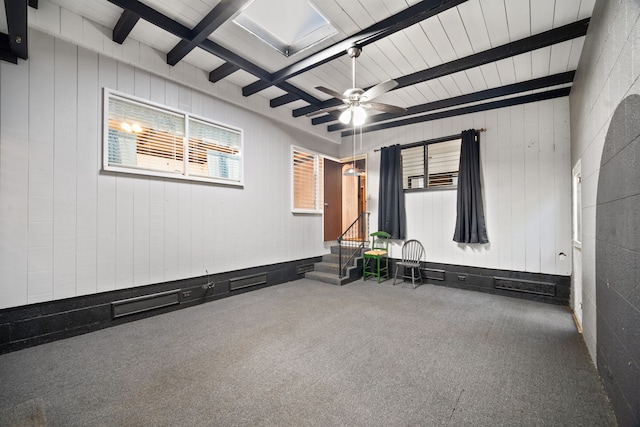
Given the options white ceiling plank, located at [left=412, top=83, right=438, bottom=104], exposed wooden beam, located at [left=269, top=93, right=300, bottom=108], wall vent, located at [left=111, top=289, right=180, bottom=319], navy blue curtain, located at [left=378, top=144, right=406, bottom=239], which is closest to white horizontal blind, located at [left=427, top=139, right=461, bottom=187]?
navy blue curtain, located at [left=378, top=144, right=406, bottom=239]

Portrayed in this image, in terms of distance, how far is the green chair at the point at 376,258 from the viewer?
18.1ft

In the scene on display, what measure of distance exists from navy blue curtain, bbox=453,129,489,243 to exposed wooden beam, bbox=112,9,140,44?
4968 mm

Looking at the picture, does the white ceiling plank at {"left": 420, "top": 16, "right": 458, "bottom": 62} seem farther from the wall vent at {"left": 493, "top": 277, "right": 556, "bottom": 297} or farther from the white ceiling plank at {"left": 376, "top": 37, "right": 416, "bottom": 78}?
the wall vent at {"left": 493, "top": 277, "right": 556, "bottom": 297}

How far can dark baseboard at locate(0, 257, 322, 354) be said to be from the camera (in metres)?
2.57

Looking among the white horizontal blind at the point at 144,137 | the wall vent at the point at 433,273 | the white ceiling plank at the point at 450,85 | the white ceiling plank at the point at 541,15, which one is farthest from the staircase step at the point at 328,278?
the white ceiling plank at the point at 541,15

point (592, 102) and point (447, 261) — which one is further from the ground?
point (592, 102)

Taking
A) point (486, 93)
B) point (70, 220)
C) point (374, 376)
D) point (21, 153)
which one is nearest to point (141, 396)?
point (374, 376)

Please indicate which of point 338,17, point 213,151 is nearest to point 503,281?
point 338,17

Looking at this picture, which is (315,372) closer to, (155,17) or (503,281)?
(155,17)

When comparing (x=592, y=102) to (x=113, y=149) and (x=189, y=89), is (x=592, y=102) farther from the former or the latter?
(x=113, y=149)

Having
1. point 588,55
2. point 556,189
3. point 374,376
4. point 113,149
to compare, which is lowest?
point 374,376

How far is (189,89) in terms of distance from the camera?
153 inches

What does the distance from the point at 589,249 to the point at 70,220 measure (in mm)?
5151

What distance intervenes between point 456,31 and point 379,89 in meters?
1.07
